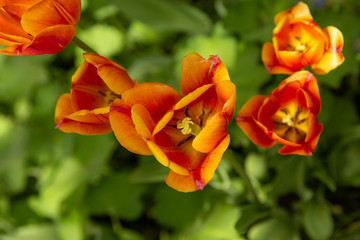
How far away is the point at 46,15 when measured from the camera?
0.68m

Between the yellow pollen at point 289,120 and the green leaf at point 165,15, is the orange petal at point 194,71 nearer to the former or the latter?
the yellow pollen at point 289,120

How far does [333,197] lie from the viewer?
1.42 metres

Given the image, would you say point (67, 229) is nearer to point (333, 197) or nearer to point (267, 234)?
point (267, 234)

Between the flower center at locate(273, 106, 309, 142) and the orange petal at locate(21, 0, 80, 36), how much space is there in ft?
1.58

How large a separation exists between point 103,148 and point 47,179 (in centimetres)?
36

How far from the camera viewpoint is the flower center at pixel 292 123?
2.81 feet

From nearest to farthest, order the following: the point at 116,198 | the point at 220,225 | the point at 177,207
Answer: the point at 220,225, the point at 177,207, the point at 116,198

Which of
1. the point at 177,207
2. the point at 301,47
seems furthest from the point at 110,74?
the point at 177,207

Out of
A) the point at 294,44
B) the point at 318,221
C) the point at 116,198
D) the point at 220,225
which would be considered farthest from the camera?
the point at 116,198

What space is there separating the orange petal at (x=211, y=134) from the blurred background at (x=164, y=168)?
1.36 feet

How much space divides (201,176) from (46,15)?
38 cm

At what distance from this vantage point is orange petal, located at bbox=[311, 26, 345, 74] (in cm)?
80

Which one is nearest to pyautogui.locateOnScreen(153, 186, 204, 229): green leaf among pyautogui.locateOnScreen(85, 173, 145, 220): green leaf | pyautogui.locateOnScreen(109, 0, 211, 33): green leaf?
pyautogui.locateOnScreen(85, 173, 145, 220): green leaf

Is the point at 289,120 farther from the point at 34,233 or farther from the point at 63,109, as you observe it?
the point at 34,233
